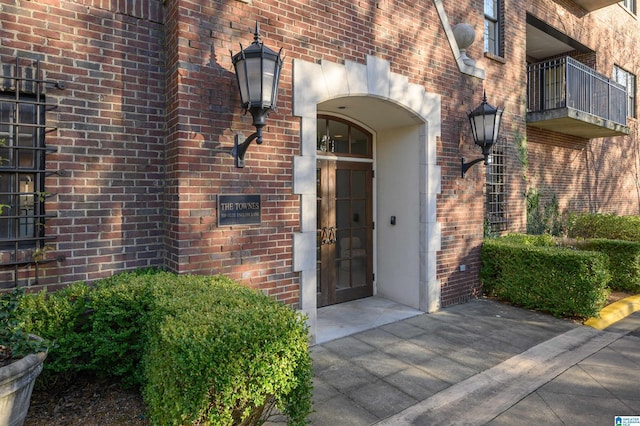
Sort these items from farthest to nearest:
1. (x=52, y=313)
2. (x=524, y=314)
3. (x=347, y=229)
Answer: (x=347, y=229) < (x=524, y=314) < (x=52, y=313)

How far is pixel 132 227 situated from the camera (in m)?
3.95

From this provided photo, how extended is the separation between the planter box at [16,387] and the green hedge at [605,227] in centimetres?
1089

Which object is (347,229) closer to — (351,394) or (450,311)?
(450,311)

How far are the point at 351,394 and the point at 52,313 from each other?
8.39ft

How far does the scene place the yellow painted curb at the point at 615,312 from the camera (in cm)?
536

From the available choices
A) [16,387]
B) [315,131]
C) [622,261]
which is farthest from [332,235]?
[622,261]

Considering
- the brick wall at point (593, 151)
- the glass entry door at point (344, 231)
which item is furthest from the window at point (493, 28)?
the glass entry door at point (344, 231)

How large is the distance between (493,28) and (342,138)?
452 cm

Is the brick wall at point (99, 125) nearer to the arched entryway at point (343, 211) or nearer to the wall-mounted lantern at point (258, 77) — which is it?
the wall-mounted lantern at point (258, 77)

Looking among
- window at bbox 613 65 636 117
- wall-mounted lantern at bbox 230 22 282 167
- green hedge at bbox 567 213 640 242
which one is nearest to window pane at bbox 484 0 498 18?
green hedge at bbox 567 213 640 242

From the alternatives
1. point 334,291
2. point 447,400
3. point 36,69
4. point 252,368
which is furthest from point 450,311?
point 36,69

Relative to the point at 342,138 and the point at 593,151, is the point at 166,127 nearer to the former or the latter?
the point at 342,138

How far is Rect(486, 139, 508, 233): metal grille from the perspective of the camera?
24.6 feet

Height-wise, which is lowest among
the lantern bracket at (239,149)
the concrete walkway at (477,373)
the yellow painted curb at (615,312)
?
the concrete walkway at (477,373)
